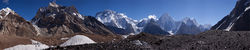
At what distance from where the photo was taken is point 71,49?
1338 centimetres

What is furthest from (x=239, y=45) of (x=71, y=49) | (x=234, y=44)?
(x=71, y=49)

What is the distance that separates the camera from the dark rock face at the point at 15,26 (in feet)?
454

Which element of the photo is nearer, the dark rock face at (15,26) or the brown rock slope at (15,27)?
the brown rock slope at (15,27)

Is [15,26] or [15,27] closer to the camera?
[15,27]

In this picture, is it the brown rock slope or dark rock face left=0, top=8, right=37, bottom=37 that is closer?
the brown rock slope

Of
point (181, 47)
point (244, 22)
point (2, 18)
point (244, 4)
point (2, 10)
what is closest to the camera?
point (181, 47)

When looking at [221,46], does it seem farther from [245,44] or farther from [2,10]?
[2,10]

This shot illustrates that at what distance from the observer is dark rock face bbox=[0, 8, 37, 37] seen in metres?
138

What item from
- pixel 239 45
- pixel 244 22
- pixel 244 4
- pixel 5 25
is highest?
pixel 244 4

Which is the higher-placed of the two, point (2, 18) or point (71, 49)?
point (2, 18)

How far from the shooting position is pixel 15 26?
14525 centimetres

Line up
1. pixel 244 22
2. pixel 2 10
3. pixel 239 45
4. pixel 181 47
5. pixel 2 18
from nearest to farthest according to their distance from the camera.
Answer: pixel 239 45, pixel 181 47, pixel 244 22, pixel 2 18, pixel 2 10

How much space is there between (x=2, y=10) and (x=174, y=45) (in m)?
179

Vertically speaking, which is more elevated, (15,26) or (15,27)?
(15,26)
